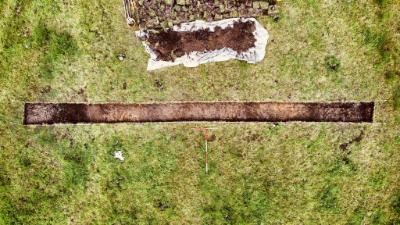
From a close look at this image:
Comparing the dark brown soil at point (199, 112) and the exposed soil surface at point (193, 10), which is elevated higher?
the exposed soil surface at point (193, 10)

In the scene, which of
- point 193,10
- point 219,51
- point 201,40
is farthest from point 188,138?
point 193,10

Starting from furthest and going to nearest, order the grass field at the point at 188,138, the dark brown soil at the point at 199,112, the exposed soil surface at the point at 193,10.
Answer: the dark brown soil at the point at 199,112 → the grass field at the point at 188,138 → the exposed soil surface at the point at 193,10

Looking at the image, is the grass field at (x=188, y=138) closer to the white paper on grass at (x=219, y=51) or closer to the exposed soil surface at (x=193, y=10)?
the white paper on grass at (x=219, y=51)

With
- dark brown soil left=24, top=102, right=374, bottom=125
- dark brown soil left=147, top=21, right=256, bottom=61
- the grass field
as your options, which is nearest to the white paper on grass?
dark brown soil left=147, top=21, right=256, bottom=61

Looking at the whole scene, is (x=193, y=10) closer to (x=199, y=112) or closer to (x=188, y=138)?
(x=199, y=112)

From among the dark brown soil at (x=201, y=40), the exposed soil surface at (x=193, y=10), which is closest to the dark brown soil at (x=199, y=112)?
the dark brown soil at (x=201, y=40)
